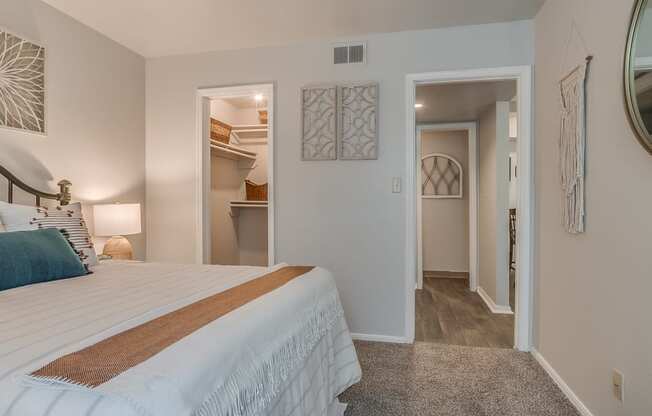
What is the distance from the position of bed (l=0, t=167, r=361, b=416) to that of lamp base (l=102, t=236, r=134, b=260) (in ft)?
2.65

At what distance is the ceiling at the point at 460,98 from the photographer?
3.58m

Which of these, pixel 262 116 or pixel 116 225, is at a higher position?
pixel 262 116

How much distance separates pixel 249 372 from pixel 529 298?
8.26ft

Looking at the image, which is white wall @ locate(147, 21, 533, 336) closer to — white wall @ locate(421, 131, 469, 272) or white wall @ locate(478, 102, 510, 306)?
white wall @ locate(478, 102, 510, 306)

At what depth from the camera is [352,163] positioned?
3.13 metres

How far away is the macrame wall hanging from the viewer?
6.54 feet

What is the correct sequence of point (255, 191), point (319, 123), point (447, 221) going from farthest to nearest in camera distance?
1. point (447, 221)
2. point (255, 191)
3. point (319, 123)

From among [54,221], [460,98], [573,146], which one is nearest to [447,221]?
[460,98]

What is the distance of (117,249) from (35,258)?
3.68ft

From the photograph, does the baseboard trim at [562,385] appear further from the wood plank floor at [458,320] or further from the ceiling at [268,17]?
the ceiling at [268,17]

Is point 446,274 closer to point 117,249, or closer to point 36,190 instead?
point 117,249

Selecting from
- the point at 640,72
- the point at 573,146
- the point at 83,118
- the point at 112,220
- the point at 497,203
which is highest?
the point at 83,118

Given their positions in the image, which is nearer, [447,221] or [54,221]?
[54,221]

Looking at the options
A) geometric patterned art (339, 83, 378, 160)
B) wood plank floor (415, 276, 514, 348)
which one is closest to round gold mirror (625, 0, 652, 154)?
geometric patterned art (339, 83, 378, 160)
